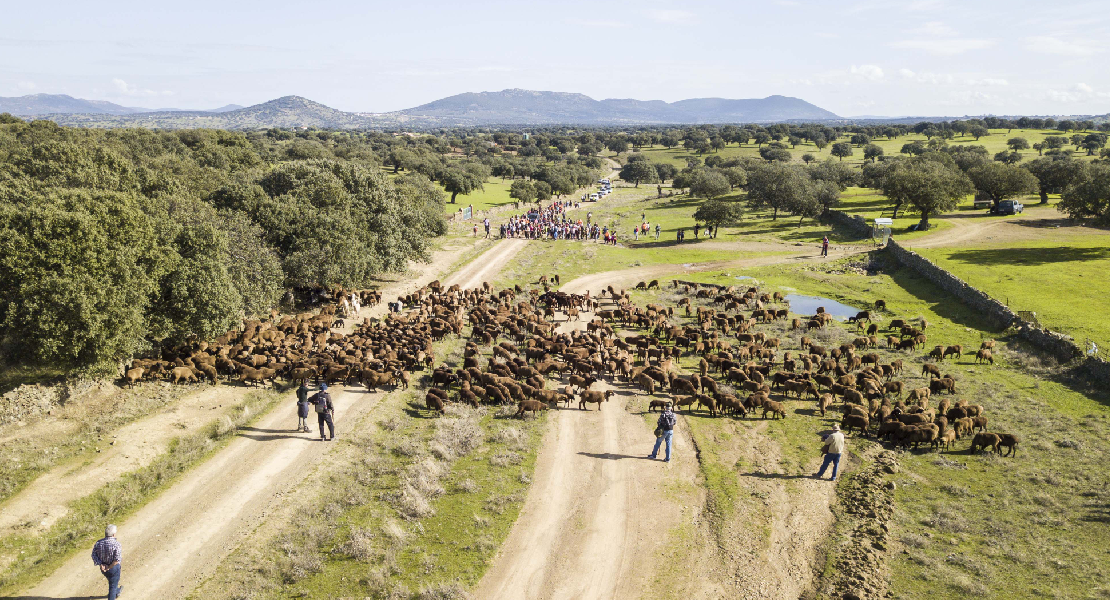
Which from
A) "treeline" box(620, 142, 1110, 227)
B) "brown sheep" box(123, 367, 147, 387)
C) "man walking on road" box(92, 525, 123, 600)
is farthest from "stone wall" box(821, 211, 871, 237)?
"man walking on road" box(92, 525, 123, 600)

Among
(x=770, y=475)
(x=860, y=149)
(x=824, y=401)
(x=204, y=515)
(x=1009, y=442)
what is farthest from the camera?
(x=860, y=149)

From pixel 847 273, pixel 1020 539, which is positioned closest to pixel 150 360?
pixel 1020 539

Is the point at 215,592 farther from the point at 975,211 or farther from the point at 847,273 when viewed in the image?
the point at 975,211

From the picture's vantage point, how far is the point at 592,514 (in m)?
17.3

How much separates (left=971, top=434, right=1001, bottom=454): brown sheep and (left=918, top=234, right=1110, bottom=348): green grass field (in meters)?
16.0

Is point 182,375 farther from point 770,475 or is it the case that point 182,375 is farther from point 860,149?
point 860,149

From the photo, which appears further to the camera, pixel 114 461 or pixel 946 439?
pixel 946 439

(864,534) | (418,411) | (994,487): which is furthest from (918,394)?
(418,411)

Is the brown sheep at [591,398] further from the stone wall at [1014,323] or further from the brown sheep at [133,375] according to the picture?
the stone wall at [1014,323]

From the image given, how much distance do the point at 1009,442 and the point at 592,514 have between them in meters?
15.7

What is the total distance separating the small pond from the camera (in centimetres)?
4159

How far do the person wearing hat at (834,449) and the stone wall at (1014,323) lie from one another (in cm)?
1625

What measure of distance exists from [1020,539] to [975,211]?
77492mm

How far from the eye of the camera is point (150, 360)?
2509 cm
